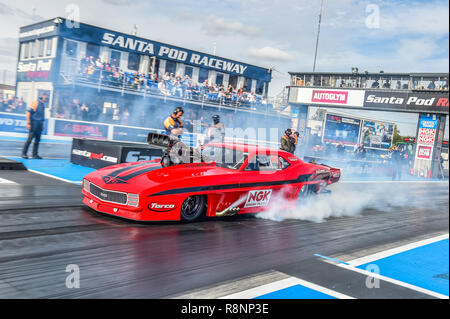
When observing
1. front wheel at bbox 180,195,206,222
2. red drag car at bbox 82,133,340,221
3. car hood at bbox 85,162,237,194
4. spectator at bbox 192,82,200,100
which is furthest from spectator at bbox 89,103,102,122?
front wheel at bbox 180,195,206,222

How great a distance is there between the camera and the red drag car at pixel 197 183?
5504 mm

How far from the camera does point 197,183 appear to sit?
584cm

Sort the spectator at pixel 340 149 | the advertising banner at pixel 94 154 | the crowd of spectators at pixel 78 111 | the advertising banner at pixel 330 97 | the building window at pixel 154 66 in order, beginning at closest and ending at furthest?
the advertising banner at pixel 94 154 < the crowd of spectators at pixel 78 111 < the advertising banner at pixel 330 97 < the building window at pixel 154 66 < the spectator at pixel 340 149

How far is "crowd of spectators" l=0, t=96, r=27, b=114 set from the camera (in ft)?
50.3

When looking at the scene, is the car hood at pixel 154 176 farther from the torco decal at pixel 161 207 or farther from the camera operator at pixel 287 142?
the camera operator at pixel 287 142

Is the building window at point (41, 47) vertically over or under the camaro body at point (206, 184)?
over

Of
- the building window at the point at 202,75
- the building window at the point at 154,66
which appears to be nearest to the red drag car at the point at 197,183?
the building window at the point at 154,66

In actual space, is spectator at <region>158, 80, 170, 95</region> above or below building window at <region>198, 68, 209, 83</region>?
below

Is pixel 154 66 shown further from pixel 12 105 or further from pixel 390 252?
pixel 390 252

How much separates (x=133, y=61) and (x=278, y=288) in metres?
23.1

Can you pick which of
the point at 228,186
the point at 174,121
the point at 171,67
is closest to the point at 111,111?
the point at 171,67

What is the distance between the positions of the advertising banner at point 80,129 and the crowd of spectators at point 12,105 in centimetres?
136

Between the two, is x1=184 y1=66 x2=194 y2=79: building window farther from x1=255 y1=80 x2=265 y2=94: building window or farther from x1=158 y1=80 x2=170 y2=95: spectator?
x1=255 y1=80 x2=265 y2=94: building window
